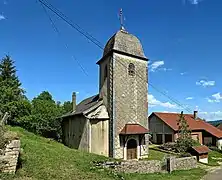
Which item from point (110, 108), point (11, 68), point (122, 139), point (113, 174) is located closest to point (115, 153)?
point (122, 139)

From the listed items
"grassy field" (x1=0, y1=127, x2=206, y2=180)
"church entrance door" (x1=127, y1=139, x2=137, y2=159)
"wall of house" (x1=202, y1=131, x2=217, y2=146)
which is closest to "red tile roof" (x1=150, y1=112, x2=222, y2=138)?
"wall of house" (x1=202, y1=131, x2=217, y2=146)

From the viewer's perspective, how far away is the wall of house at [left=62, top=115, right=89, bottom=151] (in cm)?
2275

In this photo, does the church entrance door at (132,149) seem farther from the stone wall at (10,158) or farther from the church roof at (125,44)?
the stone wall at (10,158)

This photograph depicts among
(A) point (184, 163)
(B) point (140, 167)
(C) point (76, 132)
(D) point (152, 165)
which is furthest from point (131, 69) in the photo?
(B) point (140, 167)

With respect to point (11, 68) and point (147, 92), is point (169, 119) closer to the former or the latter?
point (147, 92)

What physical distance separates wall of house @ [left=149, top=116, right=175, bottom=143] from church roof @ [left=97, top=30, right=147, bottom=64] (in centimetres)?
1613

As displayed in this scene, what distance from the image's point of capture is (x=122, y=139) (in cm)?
2278

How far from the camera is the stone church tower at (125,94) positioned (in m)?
22.6

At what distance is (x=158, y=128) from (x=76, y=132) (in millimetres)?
18230

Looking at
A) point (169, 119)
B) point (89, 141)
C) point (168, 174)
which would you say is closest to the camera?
point (168, 174)

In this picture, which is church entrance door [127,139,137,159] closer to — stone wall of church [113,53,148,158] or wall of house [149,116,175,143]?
stone wall of church [113,53,148,158]

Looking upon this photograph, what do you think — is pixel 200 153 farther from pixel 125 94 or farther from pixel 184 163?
pixel 125 94

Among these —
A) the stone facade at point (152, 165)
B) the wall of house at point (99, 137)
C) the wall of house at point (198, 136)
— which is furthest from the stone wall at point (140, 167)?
the wall of house at point (198, 136)

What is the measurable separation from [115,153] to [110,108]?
4.17m
